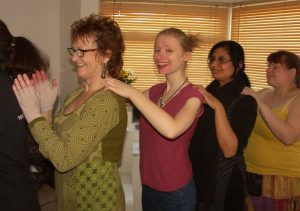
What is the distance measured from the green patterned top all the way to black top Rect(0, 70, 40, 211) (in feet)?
0.18

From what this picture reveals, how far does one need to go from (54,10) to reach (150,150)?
180cm

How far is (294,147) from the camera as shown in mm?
1905

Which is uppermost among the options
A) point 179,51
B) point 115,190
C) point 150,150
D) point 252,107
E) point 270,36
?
point 270,36

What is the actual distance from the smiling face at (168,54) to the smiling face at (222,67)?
403 mm

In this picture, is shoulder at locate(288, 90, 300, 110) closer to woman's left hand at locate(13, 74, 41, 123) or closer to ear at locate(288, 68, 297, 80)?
ear at locate(288, 68, 297, 80)

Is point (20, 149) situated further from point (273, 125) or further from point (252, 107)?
point (273, 125)

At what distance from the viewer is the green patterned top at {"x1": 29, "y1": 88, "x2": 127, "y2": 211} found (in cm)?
109

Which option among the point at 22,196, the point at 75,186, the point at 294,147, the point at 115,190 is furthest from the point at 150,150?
the point at 294,147

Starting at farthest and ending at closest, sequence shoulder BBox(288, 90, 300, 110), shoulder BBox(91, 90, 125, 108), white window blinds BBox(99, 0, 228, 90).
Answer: white window blinds BBox(99, 0, 228, 90)
shoulder BBox(288, 90, 300, 110)
shoulder BBox(91, 90, 125, 108)

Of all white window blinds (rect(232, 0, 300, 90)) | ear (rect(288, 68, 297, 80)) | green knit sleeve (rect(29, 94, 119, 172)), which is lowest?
green knit sleeve (rect(29, 94, 119, 172))

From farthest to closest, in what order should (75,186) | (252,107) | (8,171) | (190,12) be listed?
(190,12) < (252,107) < (75,186) < (8,171)

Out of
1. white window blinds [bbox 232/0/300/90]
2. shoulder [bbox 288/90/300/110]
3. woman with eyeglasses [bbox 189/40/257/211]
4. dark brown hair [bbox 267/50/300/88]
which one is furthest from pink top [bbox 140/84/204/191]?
white window blinds [bbox 232/0/300/90]

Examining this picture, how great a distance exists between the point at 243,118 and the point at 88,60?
82 cm

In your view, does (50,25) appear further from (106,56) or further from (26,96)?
(26,96)
